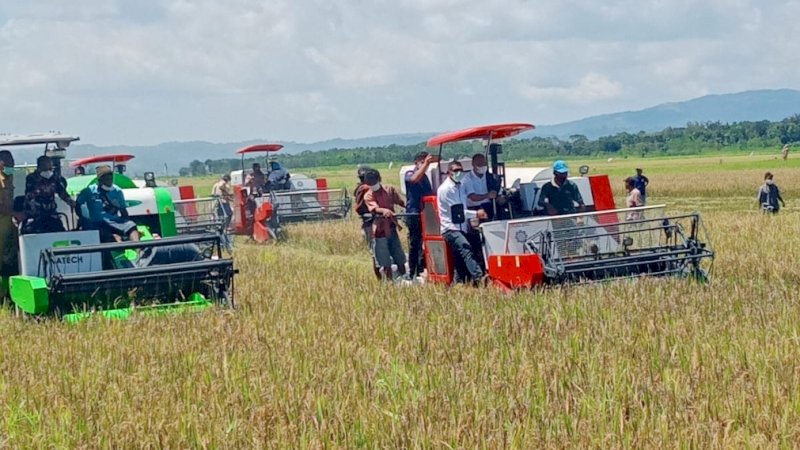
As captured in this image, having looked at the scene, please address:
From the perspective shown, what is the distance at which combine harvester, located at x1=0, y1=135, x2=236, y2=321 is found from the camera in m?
11.1

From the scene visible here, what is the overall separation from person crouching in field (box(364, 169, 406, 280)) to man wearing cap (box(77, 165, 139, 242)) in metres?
3.50

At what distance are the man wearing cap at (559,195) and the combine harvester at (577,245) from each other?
17cm

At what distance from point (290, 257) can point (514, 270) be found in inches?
333

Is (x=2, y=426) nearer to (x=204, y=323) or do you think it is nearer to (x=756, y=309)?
(x=204, y=323)

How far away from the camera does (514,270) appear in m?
12.1

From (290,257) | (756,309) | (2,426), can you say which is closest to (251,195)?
(290,257)

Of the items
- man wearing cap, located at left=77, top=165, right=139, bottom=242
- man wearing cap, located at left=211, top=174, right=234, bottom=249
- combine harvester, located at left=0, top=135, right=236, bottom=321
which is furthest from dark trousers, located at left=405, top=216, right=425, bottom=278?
man wearing cap, located at left=211, top=174, right=234, bottom=249

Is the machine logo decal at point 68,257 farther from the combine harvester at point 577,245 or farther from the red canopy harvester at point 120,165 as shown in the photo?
the red canopy harvester at point 120,165

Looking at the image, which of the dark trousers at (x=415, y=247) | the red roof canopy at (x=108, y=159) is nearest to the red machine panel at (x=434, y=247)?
the dark trousers at (x=415, y=247)

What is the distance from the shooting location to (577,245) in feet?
40.8

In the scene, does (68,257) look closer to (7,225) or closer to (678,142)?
(7,225)

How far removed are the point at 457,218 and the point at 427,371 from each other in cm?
552

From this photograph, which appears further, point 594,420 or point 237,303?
point 237,303

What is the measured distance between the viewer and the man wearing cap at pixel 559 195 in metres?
13.2
